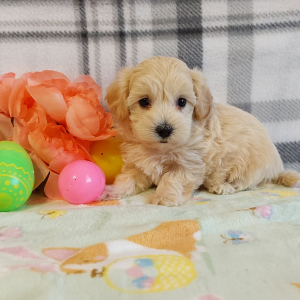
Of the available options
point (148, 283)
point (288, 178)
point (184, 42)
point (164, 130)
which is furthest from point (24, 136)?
point (288, 178)

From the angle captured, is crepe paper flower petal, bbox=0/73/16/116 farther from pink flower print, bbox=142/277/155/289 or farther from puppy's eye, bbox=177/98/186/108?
pink flower print, bbox=142/277/155/289

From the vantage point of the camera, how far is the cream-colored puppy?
1.61 meters

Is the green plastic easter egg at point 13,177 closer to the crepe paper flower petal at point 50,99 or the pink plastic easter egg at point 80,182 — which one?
the pink plastic easter egg at point 80,182

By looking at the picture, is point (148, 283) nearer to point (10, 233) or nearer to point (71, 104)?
point (10, 233)

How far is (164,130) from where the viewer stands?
155 centimetres

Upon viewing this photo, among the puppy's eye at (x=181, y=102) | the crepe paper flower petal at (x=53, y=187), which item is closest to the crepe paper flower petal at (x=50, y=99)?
the crepe paper flower petal at (x=53, y=187)

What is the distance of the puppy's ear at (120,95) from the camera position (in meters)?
1.71

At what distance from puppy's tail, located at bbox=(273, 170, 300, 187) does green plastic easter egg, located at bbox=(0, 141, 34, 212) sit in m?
1.61

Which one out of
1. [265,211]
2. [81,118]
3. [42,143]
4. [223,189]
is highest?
[81,118]

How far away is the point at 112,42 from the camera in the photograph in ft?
7.02

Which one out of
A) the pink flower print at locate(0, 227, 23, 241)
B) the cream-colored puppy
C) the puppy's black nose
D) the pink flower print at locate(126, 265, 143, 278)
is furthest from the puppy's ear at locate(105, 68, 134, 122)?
the pink flower print at locate(126, 265, 143, 278)

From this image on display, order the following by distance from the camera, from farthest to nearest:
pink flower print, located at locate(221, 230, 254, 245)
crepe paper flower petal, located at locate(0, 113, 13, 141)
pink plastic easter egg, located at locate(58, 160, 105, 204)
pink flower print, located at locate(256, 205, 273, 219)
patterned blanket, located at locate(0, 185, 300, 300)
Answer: crepe paper flower petal, located at locate(0, 113, 13, 141) < pink plastic easter egg, located at locate(58, 160, 105, 204) < pink flower print, located at locate(256, 205, 273, 219) < pink flower print, located at locate(221, 230, 254, 245) < patterned blanket, located at locate(0, 185, 300, 300)

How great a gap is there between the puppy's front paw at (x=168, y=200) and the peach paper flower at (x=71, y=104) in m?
0.50

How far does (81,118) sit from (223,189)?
99 centimetres
